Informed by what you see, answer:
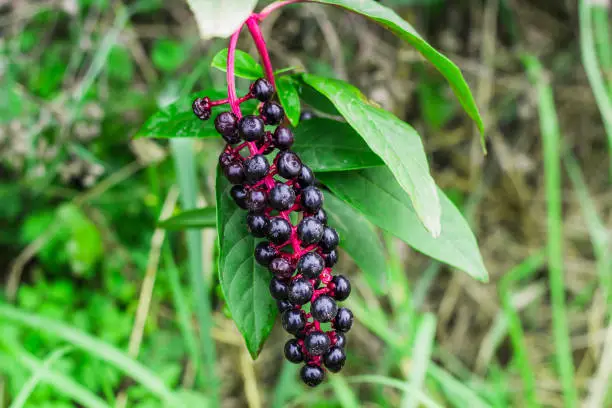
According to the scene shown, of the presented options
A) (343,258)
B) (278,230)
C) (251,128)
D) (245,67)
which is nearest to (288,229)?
(278,230)

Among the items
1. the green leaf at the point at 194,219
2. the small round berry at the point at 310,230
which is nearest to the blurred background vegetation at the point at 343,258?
the green leaf at the point at 194,219

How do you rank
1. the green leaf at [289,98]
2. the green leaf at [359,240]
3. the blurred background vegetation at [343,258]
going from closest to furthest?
the green leaf at [289,98], the green leaf at [359,240], the blurred background vegetation at [343,258]

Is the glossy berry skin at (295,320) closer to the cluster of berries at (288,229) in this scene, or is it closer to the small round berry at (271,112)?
the cluster of berries at (288,229)

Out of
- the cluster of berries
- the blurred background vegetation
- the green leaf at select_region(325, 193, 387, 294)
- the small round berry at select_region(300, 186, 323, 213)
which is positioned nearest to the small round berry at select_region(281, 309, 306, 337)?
the cluster of berries

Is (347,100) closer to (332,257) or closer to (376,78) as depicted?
(332,257)

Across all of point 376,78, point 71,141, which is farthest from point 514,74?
point 71,141

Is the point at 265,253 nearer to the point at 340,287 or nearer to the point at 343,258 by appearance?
the point at 340,287

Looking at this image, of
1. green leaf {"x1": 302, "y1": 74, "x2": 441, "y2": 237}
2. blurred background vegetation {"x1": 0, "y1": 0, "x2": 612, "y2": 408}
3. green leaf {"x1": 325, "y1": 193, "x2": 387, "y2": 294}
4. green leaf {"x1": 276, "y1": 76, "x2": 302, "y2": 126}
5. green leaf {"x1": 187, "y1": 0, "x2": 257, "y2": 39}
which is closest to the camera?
green leaf {"x1": 187, "y1": 0, "x2": 257, "y2": 39}

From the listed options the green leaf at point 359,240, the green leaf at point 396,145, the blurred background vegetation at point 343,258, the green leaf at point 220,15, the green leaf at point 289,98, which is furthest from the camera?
the blurred background vegetation at point 343,258

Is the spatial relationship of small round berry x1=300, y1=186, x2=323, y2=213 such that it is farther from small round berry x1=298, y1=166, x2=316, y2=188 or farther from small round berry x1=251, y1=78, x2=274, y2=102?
small round berry x1=251, y1=78, x2=274, y2=102
